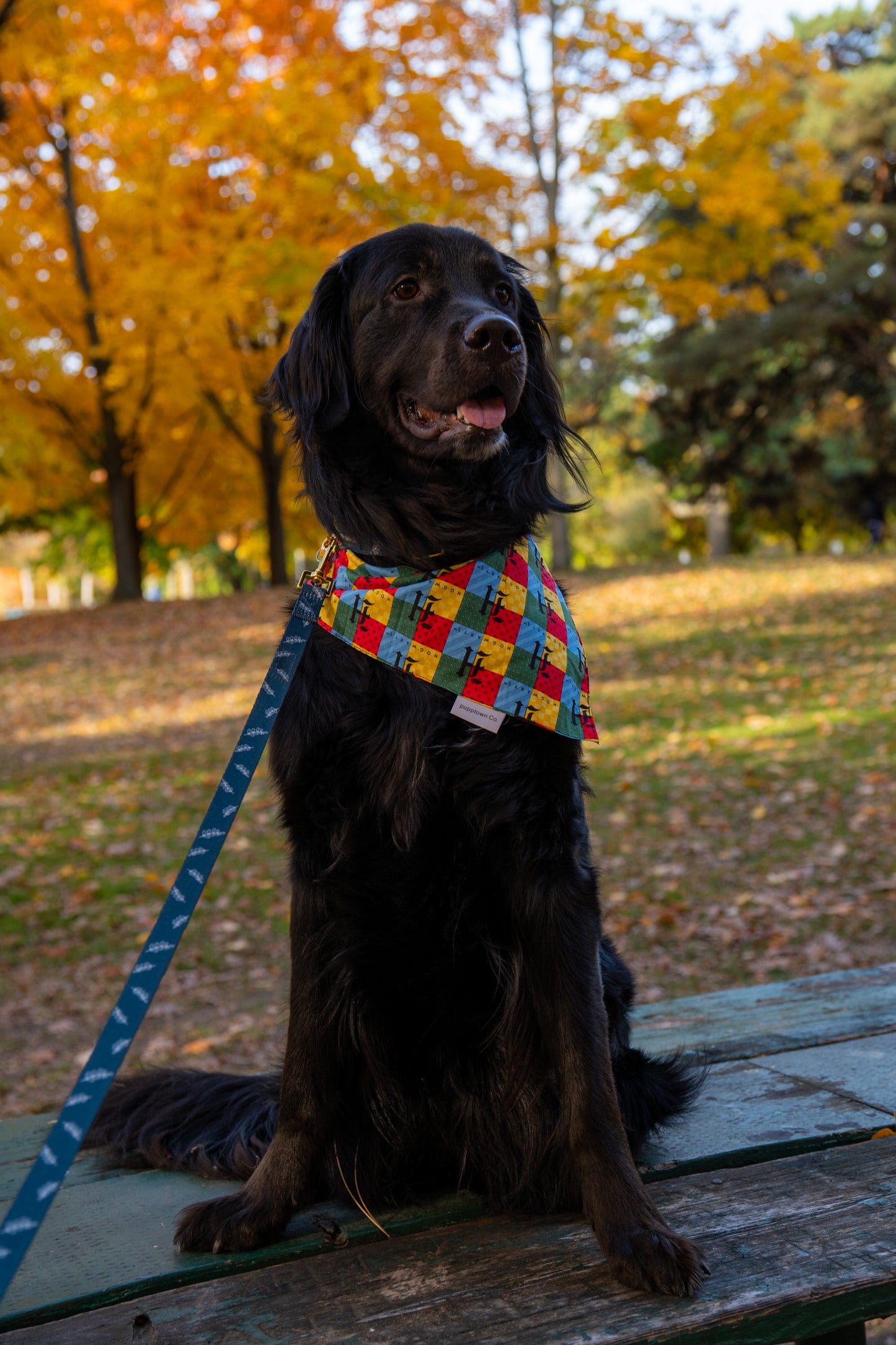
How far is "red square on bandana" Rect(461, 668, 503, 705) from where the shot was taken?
6.41ft

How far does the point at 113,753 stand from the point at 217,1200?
8520 millimetres

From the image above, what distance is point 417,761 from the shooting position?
6.33ft

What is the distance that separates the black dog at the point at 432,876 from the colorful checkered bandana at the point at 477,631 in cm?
4

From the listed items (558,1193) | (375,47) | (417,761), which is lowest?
(558,1193)

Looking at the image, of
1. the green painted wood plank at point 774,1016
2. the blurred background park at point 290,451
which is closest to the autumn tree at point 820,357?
the blurred background park at point 290,451

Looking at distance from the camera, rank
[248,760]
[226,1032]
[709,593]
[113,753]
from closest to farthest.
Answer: [248,760], [226,1032], [113,753], [709,593]

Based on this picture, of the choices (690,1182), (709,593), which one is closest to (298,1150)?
(690,1182)

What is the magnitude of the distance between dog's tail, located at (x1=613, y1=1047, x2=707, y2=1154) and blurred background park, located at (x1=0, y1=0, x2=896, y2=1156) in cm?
81

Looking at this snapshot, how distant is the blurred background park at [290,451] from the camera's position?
6195mm

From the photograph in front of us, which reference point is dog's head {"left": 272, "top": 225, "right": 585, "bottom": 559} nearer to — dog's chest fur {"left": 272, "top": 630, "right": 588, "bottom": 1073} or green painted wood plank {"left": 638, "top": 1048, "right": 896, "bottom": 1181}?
dog's chest fur {"left": 272, "top": 630, "right": 588, "bottom": 1073}

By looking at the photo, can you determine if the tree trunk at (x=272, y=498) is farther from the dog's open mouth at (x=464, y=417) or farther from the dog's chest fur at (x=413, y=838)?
the dog's chest fur at (x=413, y=838)

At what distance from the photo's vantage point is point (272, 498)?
20.8 m

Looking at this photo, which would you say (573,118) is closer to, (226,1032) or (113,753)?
(113,753)

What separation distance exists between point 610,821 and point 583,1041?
18.4 ft
